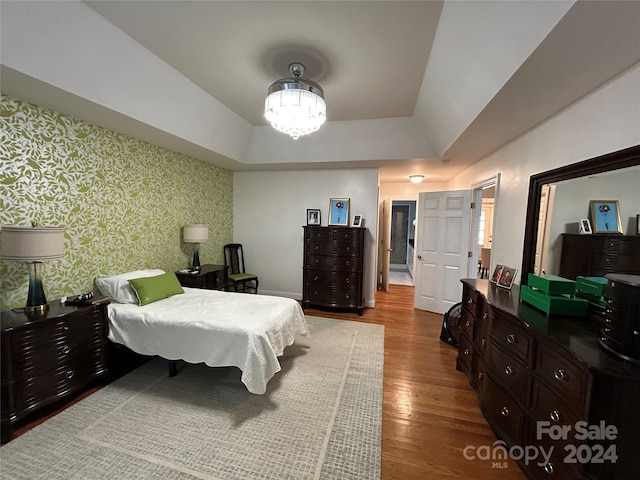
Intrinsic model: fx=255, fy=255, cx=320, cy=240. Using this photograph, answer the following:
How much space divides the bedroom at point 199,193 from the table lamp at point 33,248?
0.29 metres

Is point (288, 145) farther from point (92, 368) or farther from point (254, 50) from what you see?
point (92, 368)

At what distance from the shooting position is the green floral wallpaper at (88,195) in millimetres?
2131

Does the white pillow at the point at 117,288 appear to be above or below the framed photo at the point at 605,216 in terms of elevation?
below

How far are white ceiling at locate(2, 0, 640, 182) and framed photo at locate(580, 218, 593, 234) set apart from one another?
88cm

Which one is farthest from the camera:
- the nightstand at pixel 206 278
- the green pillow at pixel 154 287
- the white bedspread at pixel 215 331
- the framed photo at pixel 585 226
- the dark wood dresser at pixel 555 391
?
the nightstand at pixel 206 278

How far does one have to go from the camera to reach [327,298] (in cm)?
436

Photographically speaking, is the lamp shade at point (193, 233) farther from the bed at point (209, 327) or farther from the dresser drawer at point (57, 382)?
the dresser drawer at point (57, 382)

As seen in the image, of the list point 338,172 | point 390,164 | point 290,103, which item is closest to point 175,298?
point 290,103

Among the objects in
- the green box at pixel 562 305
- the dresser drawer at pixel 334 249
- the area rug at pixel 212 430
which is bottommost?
the area rug at pixel 212 430

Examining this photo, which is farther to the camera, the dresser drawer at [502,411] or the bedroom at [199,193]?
the bedroom at [199,193]

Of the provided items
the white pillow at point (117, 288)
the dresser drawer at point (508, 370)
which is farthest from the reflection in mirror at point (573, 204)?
the white pillow at point (117, 288)

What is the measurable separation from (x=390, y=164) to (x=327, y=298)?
247 centimetres

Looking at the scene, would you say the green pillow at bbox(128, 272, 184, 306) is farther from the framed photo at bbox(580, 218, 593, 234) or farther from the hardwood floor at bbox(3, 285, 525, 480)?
the framed photo at bbox(580, 218, 593, 234)

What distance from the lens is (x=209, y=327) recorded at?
2189mm
